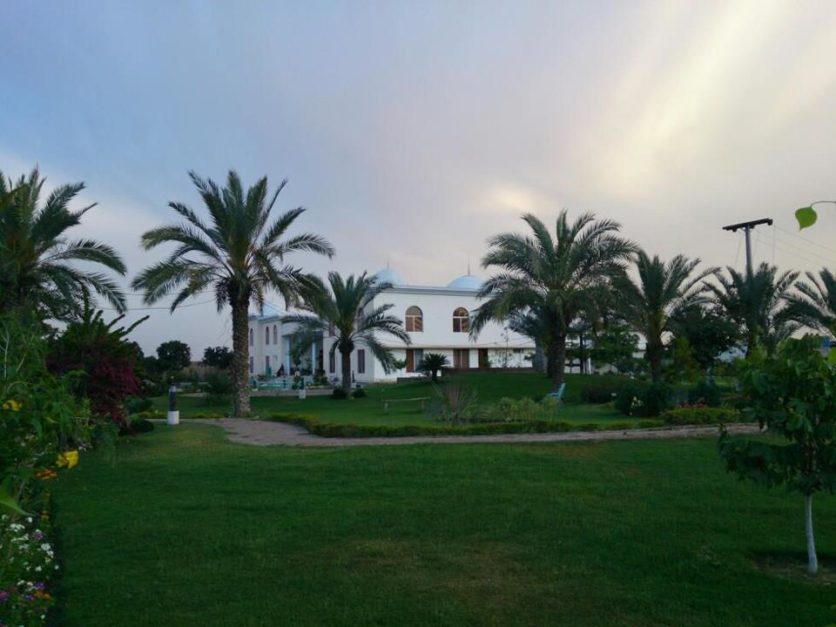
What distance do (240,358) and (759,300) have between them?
19246 mm

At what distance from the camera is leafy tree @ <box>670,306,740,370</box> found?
27.5 metres

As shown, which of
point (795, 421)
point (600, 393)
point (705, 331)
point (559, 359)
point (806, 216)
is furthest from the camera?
point (705, 331)

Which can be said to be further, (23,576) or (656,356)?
(656,356)

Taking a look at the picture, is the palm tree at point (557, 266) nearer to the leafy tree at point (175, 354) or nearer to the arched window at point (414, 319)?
the arched window at point (414, 319)

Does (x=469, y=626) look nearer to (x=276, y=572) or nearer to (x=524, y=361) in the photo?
(x=276, y=572)

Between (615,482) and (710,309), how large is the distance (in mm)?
22977

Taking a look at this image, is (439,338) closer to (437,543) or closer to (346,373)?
(346,373)

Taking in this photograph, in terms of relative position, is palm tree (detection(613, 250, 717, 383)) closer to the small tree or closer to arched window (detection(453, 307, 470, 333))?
the small tree

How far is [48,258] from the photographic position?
19016mm

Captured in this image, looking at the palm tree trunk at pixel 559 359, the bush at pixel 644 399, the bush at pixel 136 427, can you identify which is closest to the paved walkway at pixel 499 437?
the bush at pixel 136 427

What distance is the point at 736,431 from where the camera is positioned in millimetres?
14039

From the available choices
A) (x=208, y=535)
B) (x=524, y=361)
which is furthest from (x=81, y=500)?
(x=524, y=361)

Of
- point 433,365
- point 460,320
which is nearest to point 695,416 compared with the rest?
point 433,365

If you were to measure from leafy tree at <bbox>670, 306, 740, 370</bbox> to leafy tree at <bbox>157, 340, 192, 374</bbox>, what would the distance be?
Answer: 4163cm
